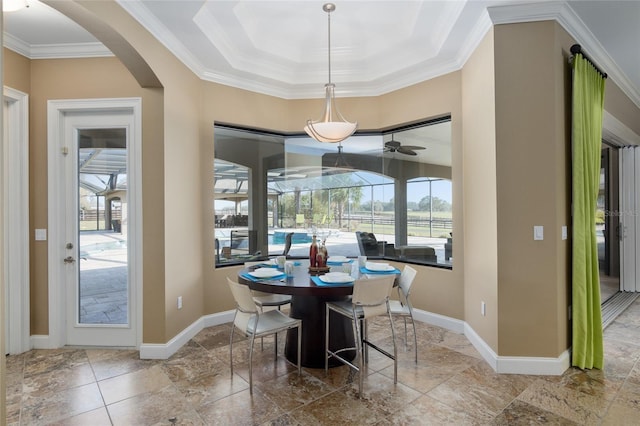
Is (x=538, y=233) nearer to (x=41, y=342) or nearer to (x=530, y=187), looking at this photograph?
(x=530, y=187)

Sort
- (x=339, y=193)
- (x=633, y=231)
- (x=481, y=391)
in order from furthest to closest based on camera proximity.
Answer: (x=633, y=231)
(x=339, y=193)
(x=481, y=391)

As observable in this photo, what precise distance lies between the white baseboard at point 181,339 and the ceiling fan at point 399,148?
294cm

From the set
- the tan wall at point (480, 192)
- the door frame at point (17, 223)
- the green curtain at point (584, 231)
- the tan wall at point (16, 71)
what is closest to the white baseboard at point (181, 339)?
the door frame at point (17, 223)

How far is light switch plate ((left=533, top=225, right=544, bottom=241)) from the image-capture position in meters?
2.86

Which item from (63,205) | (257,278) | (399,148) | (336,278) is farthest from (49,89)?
(399,148)

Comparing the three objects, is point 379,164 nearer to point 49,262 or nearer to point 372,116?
point 372,116

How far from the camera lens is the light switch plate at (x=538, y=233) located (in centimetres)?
286

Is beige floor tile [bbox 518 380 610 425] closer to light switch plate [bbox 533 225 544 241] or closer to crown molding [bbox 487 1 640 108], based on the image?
light switch plate [bbox 533 225 544 241]

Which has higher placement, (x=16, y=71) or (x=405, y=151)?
(x=16, y=71)

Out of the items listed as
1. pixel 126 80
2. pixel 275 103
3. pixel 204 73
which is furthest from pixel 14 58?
pixel 275 103

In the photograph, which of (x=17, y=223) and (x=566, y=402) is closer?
(x=566, y=402)

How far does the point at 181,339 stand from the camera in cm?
348

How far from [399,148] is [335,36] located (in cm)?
163

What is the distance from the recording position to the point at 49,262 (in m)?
3.35
